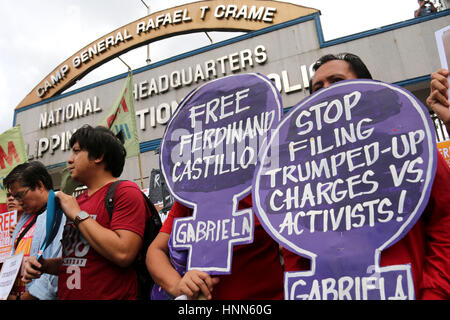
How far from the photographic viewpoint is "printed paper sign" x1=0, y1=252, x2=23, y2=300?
5.01ft

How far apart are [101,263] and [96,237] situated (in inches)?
6.5

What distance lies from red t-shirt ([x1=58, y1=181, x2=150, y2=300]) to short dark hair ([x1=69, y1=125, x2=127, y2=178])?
23 centimetres

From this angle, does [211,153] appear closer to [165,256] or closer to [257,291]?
[165,256]

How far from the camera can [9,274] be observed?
161 cm

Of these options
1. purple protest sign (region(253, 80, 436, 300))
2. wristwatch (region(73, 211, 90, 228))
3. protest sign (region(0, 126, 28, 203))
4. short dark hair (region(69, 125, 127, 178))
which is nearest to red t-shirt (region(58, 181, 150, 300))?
wristwatch (region(73, 211, 90, 228))

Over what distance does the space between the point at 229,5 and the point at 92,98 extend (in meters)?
5.06

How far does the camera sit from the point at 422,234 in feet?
3.15

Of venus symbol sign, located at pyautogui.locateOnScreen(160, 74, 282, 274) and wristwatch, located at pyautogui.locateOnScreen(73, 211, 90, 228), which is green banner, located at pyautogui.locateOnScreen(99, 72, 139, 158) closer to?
wristwatch, located at pyautogui.locateOnScreen(73, 211, 90, 228)

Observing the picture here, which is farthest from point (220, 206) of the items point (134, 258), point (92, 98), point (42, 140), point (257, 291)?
point (42, 140)

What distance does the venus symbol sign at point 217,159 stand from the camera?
1.08 metres

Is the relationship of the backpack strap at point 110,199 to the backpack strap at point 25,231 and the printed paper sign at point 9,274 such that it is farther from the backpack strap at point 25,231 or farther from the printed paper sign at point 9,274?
the backpack strap at point 25,231

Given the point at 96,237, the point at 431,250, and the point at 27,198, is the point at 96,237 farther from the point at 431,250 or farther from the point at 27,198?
the point at 431,250

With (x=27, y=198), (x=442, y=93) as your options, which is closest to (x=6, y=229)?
(x=27, y=198)

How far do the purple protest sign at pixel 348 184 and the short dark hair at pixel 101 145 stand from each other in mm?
978
